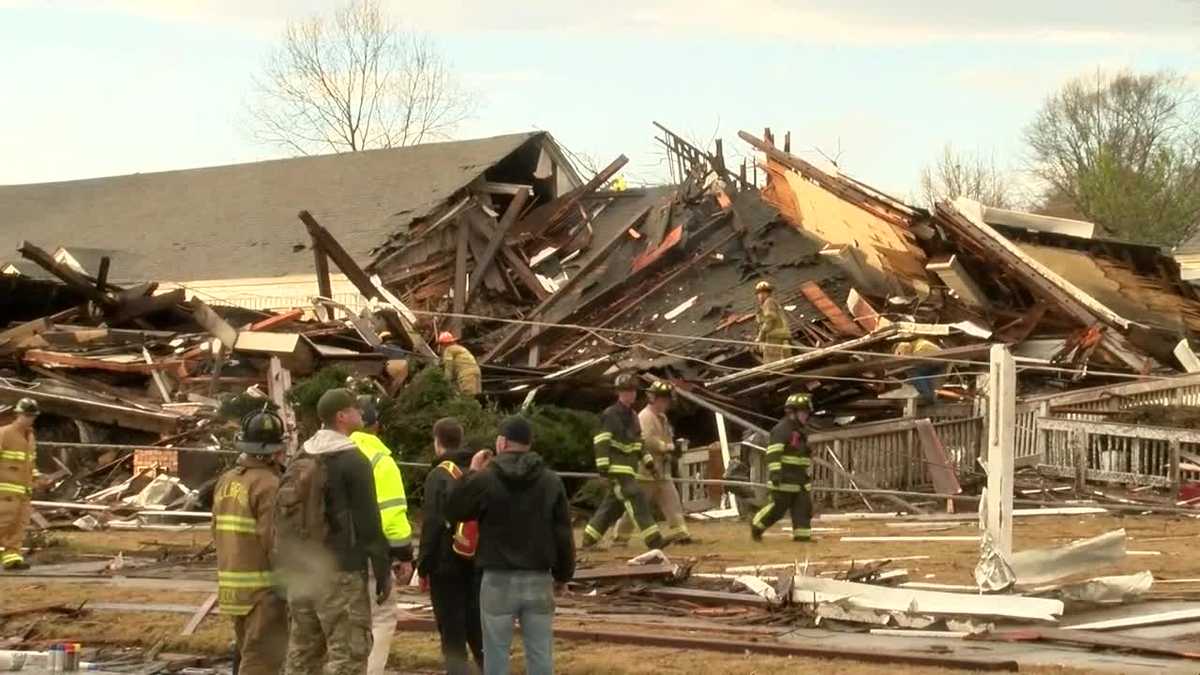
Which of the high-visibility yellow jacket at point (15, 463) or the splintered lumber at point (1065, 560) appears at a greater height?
the high-visibility yellow jacket at point (15, 463)

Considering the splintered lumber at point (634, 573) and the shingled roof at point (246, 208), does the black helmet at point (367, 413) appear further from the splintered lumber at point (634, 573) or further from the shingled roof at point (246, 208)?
the shingled roof at point (246, 208)

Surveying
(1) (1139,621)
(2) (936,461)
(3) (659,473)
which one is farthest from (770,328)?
(1) (1139,621)

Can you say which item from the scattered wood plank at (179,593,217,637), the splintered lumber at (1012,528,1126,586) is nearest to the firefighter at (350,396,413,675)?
the scattered wood plank at (179,593,217,637)

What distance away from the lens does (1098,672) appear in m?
9.82

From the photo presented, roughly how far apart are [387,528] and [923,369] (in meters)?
15.3

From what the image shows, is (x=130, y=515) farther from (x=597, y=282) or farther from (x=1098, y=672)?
(x=1098, y=672)

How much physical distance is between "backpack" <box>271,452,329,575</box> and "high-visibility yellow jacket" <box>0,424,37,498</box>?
8.47 m

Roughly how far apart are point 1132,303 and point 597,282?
8.61 metres

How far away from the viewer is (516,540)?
8812mm

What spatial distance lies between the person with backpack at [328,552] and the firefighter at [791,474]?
8339mm

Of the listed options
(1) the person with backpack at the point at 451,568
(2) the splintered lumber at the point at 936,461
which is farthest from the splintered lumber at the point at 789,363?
(1) the person with backpack at the point at 451,568

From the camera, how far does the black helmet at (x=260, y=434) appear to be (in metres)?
9.01

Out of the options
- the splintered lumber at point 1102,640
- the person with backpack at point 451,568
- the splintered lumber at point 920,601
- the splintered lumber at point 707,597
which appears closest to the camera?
the person with backpack at point 451,568

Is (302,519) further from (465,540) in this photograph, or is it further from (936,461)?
(936,461)
